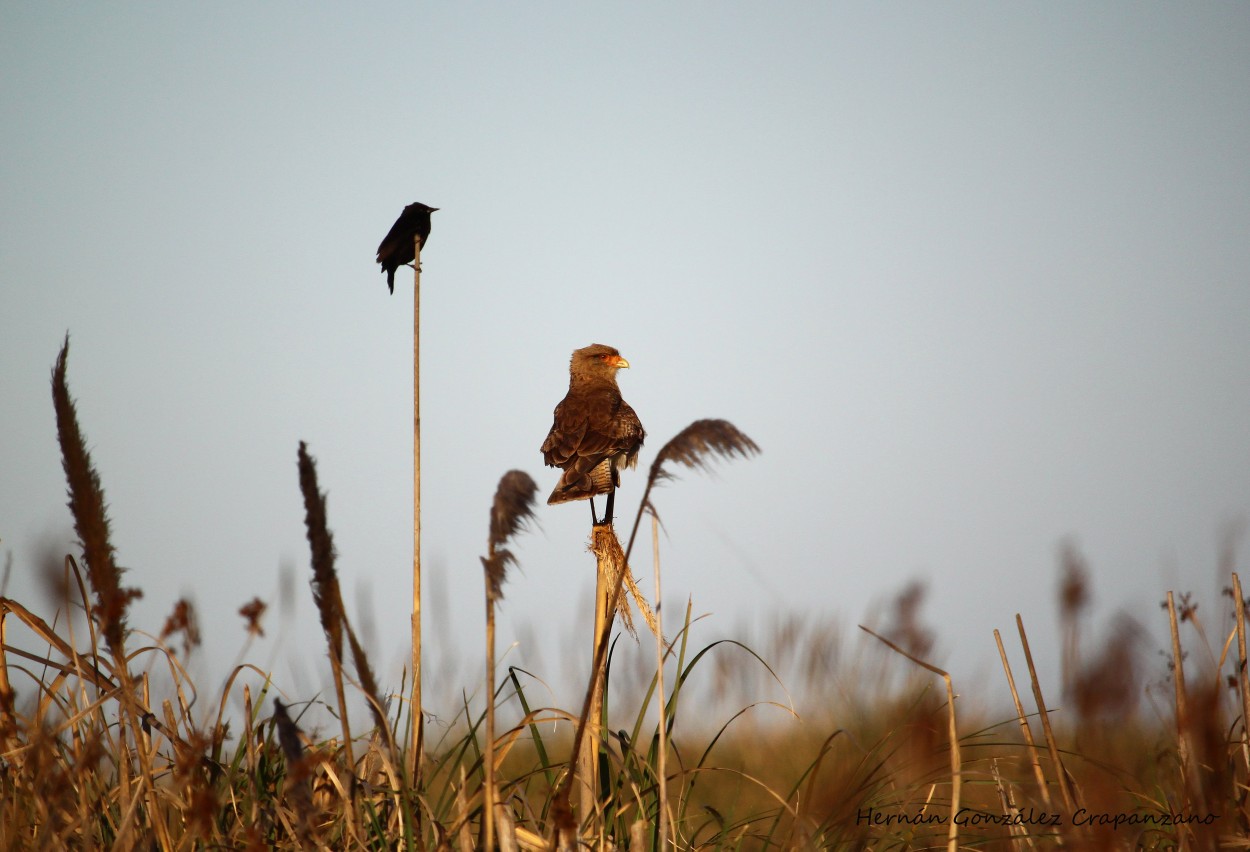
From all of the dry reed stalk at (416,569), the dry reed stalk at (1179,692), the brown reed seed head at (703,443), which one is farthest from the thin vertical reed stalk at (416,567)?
the dry reed stalk at (1179,692)

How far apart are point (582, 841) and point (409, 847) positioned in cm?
45

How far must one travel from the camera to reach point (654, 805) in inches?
128

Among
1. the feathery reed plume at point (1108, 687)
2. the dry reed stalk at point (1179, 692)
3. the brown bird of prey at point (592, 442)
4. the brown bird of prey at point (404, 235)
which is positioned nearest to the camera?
the feathery reed plume at point (1108, 687)

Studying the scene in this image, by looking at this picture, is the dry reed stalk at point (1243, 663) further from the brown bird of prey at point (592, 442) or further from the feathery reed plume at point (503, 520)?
the feathery reed plume at point (503, 520)

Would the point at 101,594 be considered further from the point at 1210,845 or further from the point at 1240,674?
the point at 1240,674

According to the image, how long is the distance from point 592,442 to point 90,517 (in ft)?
8.69

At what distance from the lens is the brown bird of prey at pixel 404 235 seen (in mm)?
2871

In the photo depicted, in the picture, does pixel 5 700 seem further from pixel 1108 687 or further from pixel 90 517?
pixel 1108 687

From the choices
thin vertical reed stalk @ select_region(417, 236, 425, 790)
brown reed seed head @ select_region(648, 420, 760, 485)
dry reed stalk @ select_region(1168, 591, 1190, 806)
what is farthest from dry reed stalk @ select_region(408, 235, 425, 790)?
dry reed stalk @ select_region(1168, 591, 1190, 806)

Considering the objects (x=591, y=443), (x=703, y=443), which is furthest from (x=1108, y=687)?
(x=591, y=443)

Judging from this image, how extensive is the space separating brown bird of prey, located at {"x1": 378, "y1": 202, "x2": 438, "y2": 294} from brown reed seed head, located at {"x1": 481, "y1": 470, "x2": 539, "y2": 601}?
1107 millimetres

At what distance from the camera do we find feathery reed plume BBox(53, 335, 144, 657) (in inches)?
83.2

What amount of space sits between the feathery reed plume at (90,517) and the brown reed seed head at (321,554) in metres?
0.48

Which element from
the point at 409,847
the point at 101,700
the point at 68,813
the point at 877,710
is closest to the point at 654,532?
the point at 409,847
